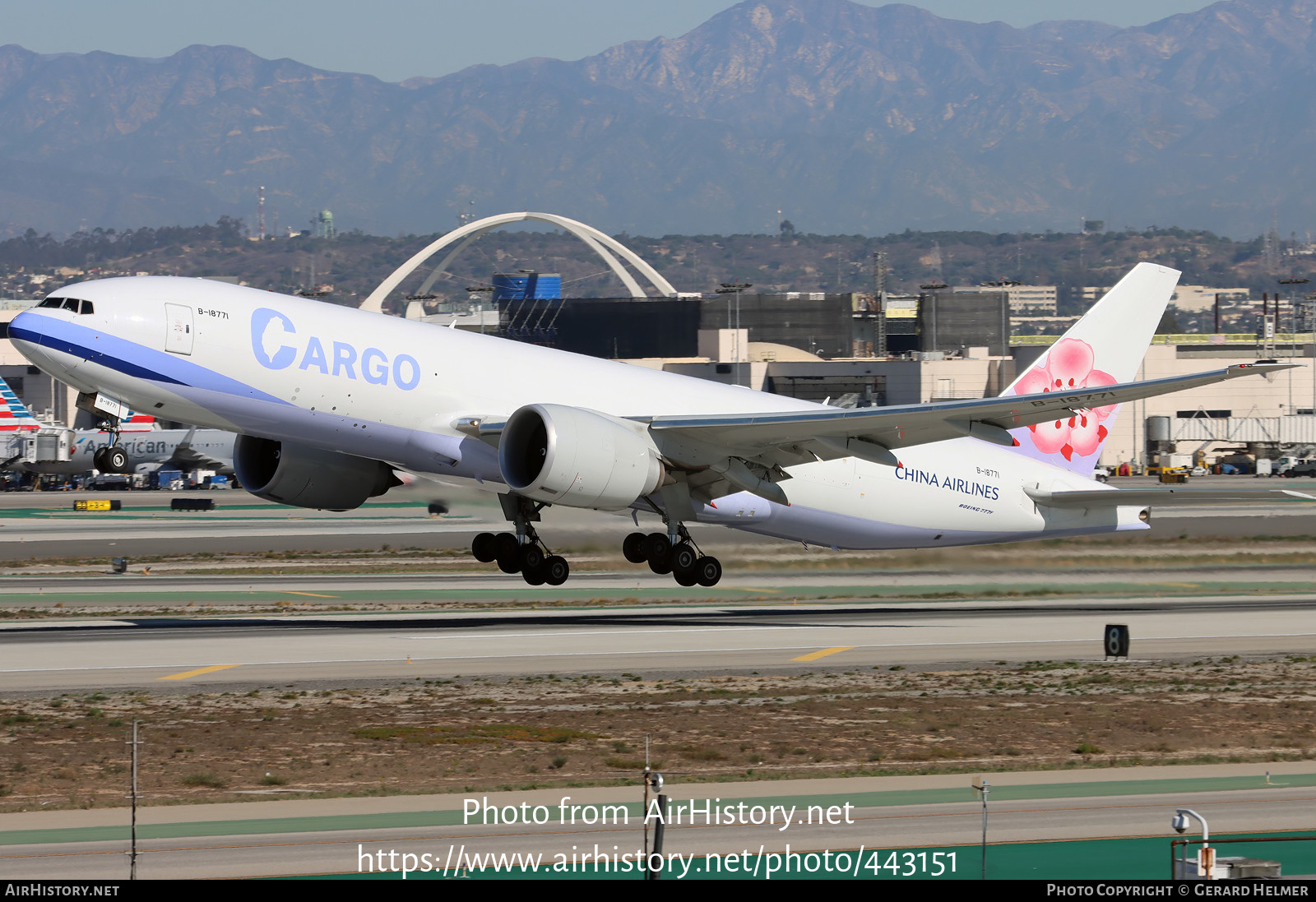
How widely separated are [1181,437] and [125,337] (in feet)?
405

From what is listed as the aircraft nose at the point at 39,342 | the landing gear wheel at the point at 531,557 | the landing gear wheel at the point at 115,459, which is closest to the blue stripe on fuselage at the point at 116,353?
the aircraft nose at the point at 39,342

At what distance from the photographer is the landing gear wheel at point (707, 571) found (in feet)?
125

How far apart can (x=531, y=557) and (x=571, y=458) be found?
5.98 meters

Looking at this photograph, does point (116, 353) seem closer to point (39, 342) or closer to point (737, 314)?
point (39, 342)

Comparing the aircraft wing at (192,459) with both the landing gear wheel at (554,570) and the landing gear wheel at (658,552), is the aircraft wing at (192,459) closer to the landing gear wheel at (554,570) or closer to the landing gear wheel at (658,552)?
the landing gear wheel at (554,570)

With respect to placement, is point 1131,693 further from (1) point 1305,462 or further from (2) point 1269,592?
(1) point 1305,462

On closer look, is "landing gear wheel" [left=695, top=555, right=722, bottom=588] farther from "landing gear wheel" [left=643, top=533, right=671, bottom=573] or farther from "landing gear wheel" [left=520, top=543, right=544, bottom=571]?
"landing gear wheel" [left=520, top=543, right=544, bottom=571]

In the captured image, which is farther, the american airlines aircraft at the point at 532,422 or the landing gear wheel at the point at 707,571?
the landing gear wheel at the point at 707,571

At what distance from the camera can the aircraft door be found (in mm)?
31359

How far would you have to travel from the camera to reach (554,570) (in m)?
38.2

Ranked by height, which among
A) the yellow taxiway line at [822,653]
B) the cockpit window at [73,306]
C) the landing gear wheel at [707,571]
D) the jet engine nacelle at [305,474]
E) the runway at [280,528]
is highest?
the cockpit window at [73,306]

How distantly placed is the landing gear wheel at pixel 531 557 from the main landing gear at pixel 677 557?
7.52 ft

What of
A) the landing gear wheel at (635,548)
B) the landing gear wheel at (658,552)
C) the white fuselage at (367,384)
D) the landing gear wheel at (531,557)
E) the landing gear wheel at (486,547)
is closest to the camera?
the white fuselage at (367,384)

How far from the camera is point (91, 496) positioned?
364 ft
